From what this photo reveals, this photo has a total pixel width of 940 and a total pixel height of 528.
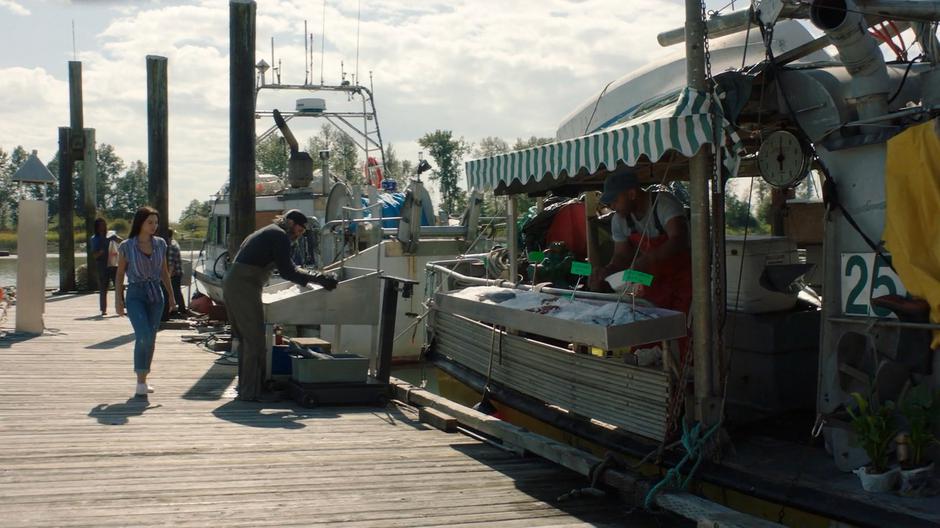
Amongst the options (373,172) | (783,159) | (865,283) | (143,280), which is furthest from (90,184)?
(865,283)

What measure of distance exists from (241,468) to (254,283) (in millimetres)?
2615

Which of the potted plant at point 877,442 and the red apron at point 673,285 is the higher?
the red apron at point 673,285

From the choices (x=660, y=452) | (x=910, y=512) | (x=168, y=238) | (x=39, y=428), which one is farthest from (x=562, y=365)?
(x=168, y=238)

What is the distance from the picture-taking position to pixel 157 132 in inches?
731

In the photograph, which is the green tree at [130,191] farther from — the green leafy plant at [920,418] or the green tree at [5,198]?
the green leafy plant at [920,418]

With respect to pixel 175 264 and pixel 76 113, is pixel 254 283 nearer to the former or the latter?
pixel 175 264

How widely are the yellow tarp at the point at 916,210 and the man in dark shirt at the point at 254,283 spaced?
4986 millimetres

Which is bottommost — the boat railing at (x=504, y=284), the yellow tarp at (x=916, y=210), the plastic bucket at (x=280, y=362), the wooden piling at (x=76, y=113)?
the plastic bucket at (x=280, y=362)

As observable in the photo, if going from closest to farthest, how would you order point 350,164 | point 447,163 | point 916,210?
point 916,210
point 350,164
point 447,163

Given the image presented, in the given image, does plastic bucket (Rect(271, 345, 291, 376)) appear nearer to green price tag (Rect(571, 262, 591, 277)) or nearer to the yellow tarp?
green price tag (Rect(571, 262, 591, 277))

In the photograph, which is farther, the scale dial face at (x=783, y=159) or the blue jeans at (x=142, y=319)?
the blue jeans at (x=142, y=319)

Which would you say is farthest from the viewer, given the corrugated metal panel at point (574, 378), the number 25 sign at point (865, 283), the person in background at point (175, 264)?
the person in background at point (175, 264)

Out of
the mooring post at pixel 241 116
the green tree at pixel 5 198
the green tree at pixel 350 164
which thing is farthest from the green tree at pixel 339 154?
the green tree at pixel 5 198

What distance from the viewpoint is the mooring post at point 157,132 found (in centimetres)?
1836
